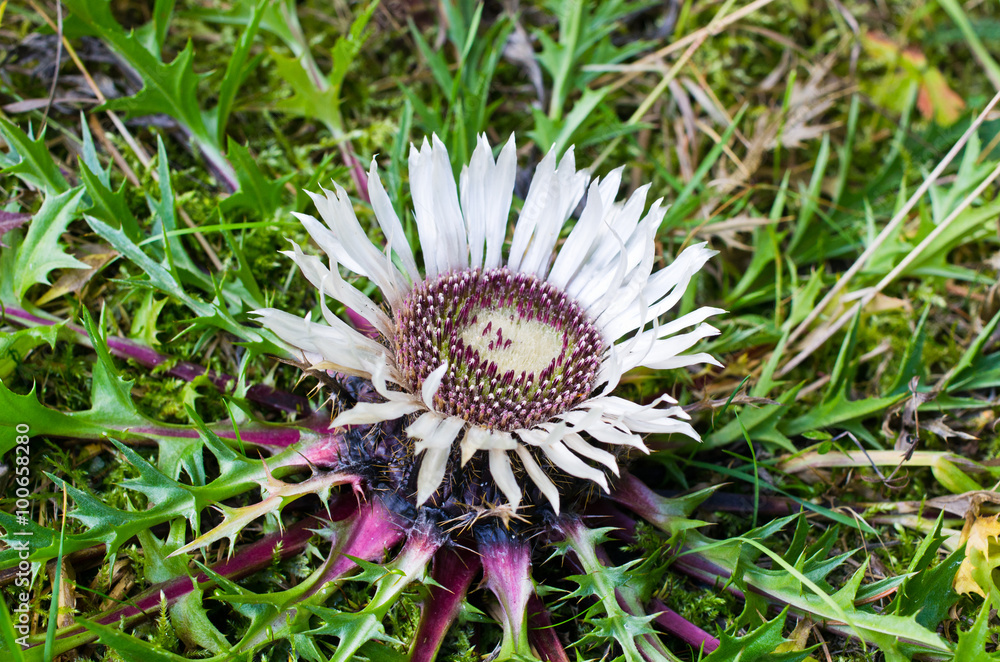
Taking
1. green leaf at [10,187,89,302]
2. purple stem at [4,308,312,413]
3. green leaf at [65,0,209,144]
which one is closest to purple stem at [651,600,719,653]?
purple stem at [4,308,312,413]

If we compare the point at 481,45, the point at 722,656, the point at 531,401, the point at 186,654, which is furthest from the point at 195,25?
the point at 722,656

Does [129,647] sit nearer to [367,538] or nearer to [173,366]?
[367,538]

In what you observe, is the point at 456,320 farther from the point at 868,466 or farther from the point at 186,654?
the point at 868,466

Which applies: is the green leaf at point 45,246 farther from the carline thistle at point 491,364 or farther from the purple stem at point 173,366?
the carline thistle at point 491,364

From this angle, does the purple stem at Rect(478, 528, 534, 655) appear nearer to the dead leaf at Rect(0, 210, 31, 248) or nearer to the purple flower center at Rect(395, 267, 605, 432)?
the purple flower center at Rect(395, 267, 605, 432)

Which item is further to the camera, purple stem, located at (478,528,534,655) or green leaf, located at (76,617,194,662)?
purple stem, located at (478,528,534,655)

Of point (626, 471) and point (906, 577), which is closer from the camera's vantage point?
point (906, 577)
